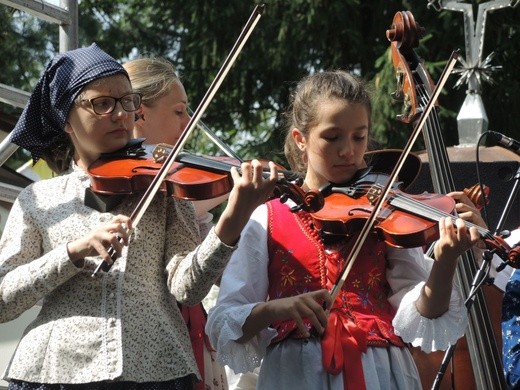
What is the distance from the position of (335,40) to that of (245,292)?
7795mm

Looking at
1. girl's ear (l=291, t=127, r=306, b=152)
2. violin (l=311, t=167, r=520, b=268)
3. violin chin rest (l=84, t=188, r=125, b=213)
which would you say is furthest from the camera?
girl's ear (l=291, t=127, r=306, b=152)

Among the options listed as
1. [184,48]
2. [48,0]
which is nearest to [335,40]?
[184,48]

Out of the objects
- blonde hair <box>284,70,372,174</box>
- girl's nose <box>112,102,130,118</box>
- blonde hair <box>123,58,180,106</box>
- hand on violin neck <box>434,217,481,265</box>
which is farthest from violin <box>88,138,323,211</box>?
blonde hair <box>123,58,180,106</box>

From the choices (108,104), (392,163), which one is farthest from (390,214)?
(108,104)

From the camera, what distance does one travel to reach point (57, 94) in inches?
128

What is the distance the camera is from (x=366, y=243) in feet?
10.4

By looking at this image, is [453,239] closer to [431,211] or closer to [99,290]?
[431,211]

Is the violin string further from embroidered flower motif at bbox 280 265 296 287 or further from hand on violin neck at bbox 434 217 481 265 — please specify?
embroidered flower motif at bbox 280 265 296 287

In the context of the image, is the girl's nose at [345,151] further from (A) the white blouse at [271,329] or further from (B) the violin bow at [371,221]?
(A) the white blouse at [271,329]

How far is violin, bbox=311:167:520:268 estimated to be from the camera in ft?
9.83

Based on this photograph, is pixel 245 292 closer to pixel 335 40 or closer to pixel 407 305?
pixel 407 305

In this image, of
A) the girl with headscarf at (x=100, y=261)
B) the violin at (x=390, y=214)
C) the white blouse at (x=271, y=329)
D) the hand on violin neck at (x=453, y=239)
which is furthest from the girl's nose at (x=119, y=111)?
the hand on violin neck at (x=453, y=239)

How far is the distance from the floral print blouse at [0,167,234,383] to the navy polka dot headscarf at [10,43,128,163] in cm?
21

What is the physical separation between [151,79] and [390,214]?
3.55 feet
